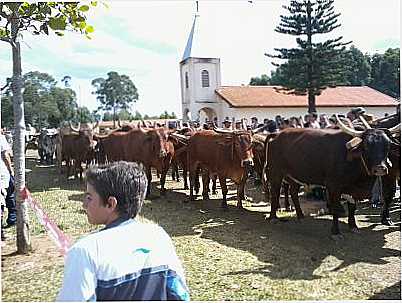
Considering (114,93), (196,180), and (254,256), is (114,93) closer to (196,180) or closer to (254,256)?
(196,180)

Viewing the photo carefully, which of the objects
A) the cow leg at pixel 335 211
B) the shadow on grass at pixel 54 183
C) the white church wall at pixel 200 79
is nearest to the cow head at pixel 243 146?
the cow leg at pixel 335 211

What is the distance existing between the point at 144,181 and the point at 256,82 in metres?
60.6

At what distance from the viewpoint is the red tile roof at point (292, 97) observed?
3481 cm

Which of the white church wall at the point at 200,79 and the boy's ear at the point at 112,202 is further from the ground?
the white church wall at the point at 200,79

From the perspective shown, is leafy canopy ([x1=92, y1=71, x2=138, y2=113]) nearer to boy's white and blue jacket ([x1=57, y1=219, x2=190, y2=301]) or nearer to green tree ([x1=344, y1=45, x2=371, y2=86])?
green tree ([x1=344, y1=45, x2=371, y2=86])

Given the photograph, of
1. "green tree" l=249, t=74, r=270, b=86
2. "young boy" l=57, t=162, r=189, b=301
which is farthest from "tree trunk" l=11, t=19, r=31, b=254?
"green tree" l=249, t=74, r=270, b=86

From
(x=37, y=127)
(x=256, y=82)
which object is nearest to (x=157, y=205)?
(x=37, y=127)

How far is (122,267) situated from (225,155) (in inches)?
287

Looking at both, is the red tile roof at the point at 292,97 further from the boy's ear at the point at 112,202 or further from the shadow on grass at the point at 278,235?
the boy's ear at the point at 112,202

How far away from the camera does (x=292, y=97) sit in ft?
130

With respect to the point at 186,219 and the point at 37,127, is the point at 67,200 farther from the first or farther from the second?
the point at 37,127

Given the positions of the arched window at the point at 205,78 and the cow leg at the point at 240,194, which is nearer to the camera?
the cow leg at the point at 240,194

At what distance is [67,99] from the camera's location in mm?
24484

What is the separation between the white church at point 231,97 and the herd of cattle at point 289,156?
2508 centimetres
